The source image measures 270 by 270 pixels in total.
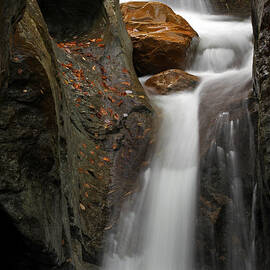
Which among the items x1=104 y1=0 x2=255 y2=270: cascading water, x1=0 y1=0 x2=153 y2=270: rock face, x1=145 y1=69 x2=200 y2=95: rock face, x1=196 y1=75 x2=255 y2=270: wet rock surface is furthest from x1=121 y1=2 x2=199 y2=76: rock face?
x1=196 y1=75 x2=255 y2=270: wet rock surface

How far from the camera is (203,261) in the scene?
4.35m

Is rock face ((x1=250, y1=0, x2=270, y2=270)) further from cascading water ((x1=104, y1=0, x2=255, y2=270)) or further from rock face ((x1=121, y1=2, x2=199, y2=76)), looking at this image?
rock face ((x1=121, y1=2, x2=199, y2=76))

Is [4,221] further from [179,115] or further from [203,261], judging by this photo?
[179,115]

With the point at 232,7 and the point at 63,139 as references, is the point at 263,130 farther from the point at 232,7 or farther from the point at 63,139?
the point at 232,7

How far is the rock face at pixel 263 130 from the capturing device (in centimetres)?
344

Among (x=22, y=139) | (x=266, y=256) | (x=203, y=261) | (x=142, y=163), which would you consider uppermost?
(x=22, y=139)

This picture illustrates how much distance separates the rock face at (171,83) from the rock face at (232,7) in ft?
24.6

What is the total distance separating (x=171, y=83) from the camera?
718 centimetres

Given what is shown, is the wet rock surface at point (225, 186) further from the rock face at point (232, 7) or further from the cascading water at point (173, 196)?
the rock face at point (232, 7)

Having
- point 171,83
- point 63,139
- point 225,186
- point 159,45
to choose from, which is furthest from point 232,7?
point 63,139

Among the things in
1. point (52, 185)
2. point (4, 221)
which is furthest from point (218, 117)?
point (4, 221)

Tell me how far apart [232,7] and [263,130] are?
11.9 metres

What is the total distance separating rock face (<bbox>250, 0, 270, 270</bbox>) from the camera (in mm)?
3443

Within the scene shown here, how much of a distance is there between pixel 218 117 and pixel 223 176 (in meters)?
1.06
